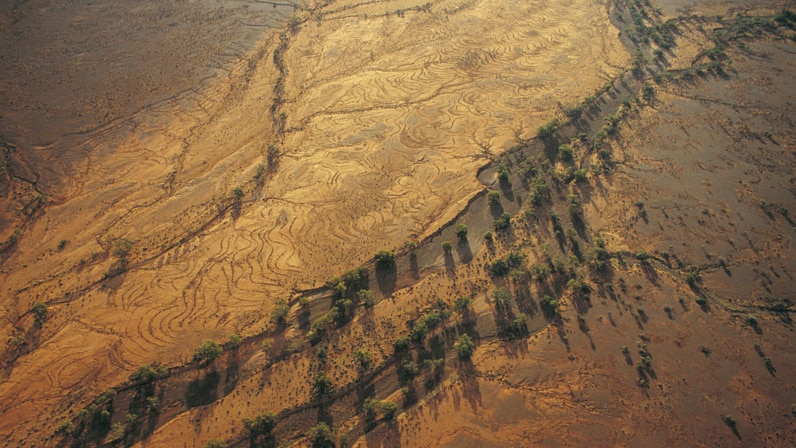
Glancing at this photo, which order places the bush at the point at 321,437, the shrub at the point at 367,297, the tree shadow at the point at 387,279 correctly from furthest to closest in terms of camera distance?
1. the tree shadow at the point at 387,279
2. the shrub at the point at 367,297
3. the bush at the point at 321,437

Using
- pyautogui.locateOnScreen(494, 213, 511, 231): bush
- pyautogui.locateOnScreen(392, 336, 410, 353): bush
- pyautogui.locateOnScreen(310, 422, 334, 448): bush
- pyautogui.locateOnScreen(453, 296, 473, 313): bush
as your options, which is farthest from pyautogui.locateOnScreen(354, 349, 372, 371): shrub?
pyautogui.locateOnScreen(494, 213, 511, 231): bush

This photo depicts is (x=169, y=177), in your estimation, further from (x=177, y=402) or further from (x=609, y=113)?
(x=609, y=113)

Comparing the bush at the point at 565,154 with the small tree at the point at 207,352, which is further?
the bush at the point at 565,154

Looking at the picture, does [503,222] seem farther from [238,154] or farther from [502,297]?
[238,154]

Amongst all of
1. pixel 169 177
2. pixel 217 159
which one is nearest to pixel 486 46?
pixel 217 159

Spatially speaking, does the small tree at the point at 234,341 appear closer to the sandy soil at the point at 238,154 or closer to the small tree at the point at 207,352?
the small tree at the point at 207,352

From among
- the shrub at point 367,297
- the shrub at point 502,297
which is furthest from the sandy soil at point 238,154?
the shrub at point 502,297

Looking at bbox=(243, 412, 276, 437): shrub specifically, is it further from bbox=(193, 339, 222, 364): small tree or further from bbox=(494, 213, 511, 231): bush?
bbox=(494, 213, 511, 231): bush
